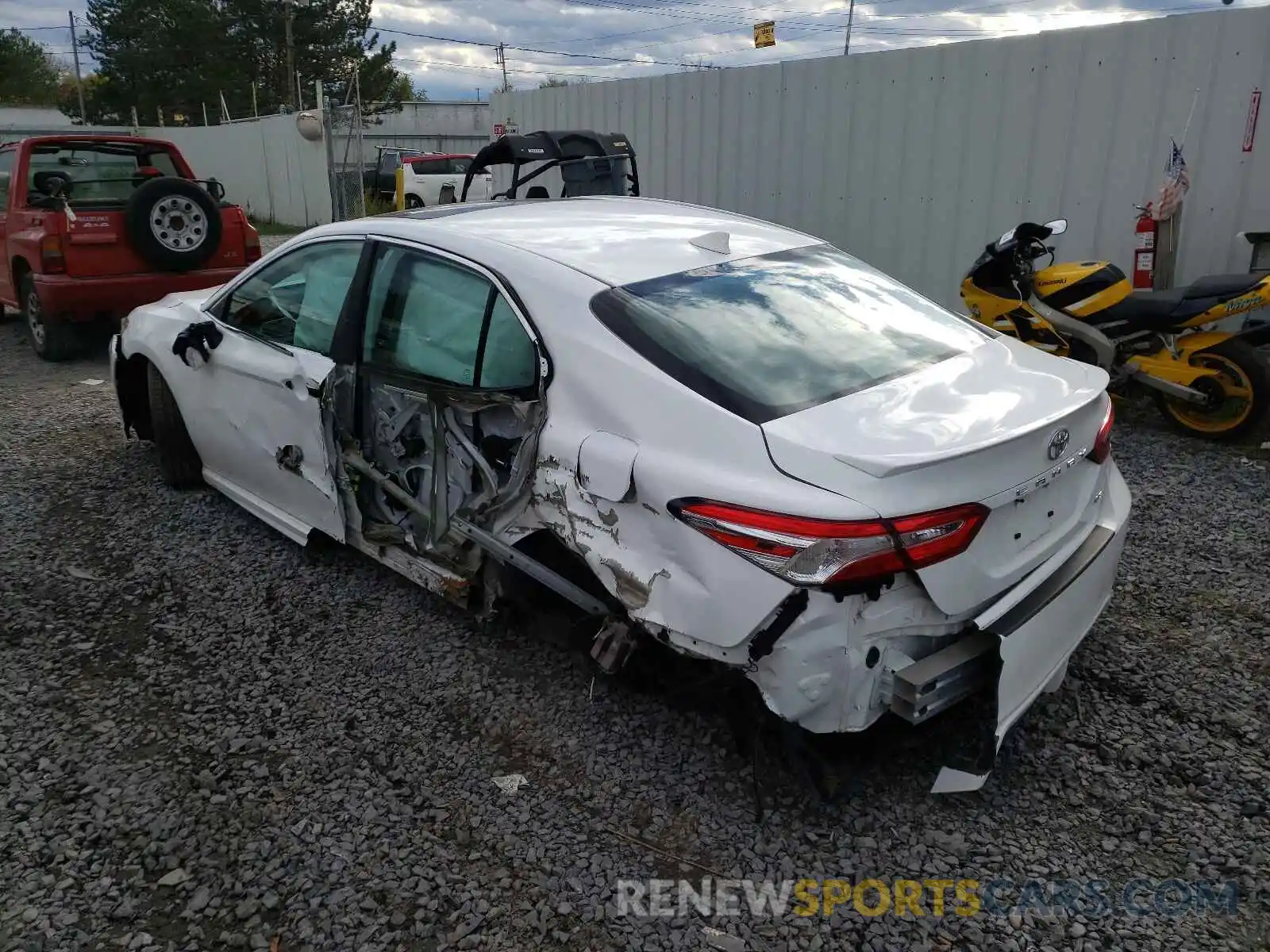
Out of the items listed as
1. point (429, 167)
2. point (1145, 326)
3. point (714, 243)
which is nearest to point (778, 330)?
point (714, 243)

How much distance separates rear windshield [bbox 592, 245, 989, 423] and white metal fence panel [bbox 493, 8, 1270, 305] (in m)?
3.59

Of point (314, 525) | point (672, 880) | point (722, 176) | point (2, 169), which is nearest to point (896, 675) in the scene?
point (672, 880)

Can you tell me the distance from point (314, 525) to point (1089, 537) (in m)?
2.92

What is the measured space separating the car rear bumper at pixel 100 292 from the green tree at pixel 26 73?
51.8m

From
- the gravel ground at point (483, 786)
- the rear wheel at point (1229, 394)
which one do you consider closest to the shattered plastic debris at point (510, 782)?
the gravel ground at point (483, 786)

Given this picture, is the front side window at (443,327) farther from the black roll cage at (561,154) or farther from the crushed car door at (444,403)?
the black roll cage at (561,154)

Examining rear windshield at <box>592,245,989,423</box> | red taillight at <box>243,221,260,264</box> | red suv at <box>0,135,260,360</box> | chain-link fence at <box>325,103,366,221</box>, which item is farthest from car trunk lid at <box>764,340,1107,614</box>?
chain-link fence at <box>325,103,366,221</box>

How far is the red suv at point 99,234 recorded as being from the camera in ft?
24.5

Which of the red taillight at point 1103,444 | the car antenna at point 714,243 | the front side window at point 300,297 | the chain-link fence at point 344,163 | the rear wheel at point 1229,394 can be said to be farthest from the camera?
the chain-link fence at point 344,163

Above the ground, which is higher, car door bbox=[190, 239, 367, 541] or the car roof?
the car roof

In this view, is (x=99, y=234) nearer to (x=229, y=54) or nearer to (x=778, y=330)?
(x=778, y=330)

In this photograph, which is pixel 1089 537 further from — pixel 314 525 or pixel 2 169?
pixel 2 169

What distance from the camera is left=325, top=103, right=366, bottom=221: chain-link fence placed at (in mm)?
18250

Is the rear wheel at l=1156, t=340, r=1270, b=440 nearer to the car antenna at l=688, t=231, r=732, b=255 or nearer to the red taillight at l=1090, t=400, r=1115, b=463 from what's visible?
the red taillight at l=1090, t=400, r=1115, b=463
